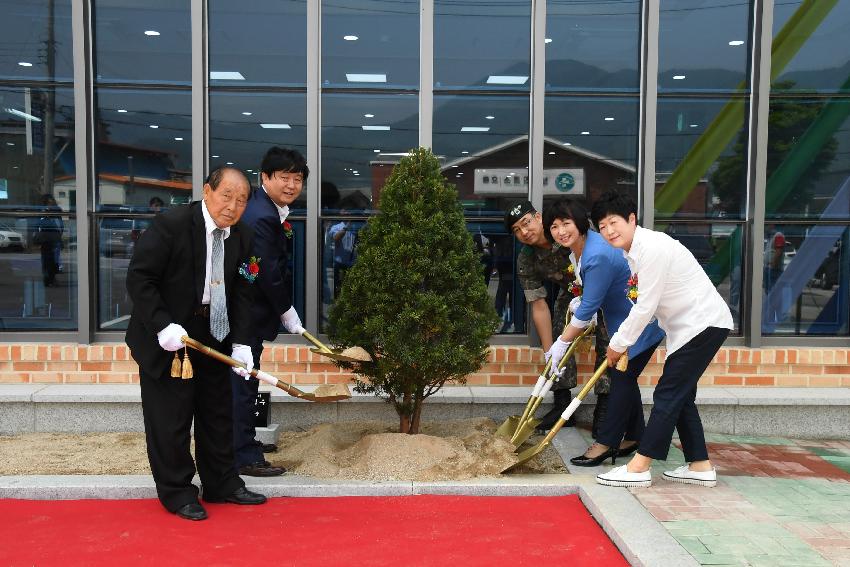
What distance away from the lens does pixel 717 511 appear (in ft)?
13.9

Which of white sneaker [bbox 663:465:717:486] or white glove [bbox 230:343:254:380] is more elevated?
white glove [bbox 230:343:254:380]

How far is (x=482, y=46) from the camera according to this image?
636cm

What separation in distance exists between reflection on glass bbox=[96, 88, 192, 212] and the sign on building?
218 cm

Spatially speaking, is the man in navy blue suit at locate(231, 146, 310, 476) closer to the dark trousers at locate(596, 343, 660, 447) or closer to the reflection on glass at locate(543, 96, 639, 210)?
the dark trousers at locate(596, 343, 660, 447)

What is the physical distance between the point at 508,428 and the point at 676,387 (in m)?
1.22

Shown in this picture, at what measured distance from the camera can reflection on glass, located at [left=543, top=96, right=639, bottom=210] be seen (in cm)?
633

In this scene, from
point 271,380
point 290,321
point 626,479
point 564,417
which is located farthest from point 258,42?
point 626,479

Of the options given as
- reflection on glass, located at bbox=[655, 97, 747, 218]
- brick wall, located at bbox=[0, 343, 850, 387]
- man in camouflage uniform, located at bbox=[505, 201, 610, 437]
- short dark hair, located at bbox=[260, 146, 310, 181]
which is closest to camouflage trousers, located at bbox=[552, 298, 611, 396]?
man in camouflage uniform, located at bbox=[505, 201, 610, 437]

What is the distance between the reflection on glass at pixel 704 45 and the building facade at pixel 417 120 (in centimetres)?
1

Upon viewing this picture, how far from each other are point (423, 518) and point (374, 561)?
60 centimetres

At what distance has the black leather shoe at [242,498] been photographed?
14.7 feet

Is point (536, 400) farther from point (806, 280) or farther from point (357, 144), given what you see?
point (806, 280)

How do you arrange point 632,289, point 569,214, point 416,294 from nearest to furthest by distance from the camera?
point 632,289 → point 416,294 → point 569,214

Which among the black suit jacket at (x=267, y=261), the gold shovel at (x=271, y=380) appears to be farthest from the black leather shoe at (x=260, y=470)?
the black suit jacket at (x=267, y=261)
